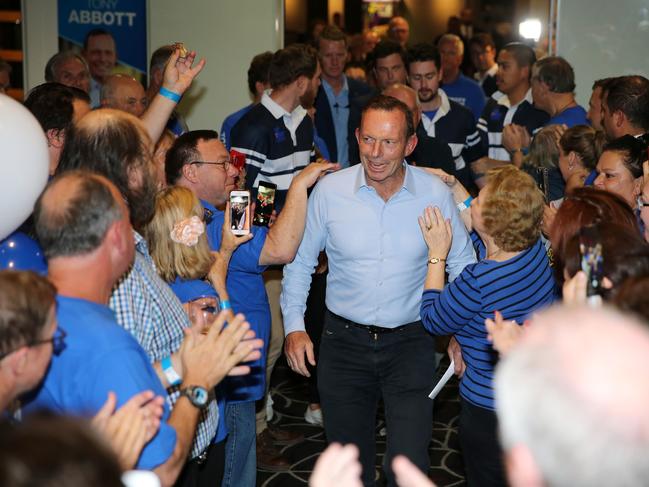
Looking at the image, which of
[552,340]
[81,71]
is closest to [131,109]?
[81,71]

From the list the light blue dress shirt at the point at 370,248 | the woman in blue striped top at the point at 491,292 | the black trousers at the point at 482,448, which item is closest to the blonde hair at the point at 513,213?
the woman in blue striped top at the point at 491,292

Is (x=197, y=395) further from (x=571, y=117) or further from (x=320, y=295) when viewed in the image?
(x=571, y=117)

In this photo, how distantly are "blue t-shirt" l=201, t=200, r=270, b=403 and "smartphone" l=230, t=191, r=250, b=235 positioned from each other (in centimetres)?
12

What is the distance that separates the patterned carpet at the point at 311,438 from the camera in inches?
169

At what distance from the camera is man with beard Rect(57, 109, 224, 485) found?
2.34 meters

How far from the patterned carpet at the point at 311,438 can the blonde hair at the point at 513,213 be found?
1680mm

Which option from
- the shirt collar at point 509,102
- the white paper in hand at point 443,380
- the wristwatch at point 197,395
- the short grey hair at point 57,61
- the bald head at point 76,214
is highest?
the short grey hair at point 57,61

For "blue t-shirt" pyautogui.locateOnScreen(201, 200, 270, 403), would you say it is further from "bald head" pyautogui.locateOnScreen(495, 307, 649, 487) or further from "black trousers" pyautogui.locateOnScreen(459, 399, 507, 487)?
"bald head" pyautogui.locateOnScreen(495, 307, 649, 487)

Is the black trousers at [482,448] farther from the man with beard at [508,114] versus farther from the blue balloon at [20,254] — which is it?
the man with beard at [508,114]

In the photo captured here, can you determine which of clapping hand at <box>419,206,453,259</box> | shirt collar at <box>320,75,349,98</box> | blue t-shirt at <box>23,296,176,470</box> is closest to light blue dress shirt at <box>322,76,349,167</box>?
shirt collar at <box>320,75,349,98</box>

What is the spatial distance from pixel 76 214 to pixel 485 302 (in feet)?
5.05

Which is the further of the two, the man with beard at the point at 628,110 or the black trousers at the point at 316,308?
the black trousers at the point at 316,308

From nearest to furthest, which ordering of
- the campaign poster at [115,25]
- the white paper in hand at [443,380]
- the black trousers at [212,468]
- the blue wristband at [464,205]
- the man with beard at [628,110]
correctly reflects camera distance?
the black trousers at [212,468] < the white paper in hand at [443,380] < the blue wristband at [464,205] < the man with beard at [628,110] < the campaign poster at [115,25]

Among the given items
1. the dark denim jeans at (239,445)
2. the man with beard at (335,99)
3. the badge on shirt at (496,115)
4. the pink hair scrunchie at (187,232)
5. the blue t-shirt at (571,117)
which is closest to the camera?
the pink hair scrunchie at (187,232)
